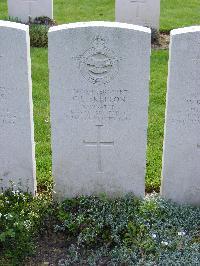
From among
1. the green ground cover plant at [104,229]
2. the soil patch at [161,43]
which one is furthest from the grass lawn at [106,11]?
the green ground cover plant at [104,229]

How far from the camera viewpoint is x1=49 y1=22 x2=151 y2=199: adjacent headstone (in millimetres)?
5273

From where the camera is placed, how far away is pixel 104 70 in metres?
5.37

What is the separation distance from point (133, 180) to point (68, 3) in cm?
827

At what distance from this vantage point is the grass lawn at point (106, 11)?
39.4 ft

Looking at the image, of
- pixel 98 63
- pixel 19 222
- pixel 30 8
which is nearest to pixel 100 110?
pixel 98 63

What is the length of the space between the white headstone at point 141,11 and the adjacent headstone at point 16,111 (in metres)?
6.15

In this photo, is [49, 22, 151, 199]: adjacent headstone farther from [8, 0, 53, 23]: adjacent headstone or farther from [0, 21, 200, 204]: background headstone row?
[8, 0, 53, 23]: adjacent headstone

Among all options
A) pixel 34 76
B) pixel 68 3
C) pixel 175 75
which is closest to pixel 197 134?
pixel 175 75

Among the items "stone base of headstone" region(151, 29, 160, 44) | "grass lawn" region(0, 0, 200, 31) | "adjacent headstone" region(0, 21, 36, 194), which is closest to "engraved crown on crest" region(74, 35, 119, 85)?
"adjacent headstone" region(0, 21, 36, 194)

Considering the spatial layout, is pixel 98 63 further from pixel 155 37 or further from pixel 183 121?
pixel 155 37

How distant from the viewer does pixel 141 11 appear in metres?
11.2

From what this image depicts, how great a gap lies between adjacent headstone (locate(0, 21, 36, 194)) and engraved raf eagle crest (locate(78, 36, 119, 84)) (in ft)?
1.78

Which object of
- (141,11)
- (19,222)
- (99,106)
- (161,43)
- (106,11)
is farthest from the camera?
(106,11)

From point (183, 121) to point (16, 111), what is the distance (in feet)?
5.32
